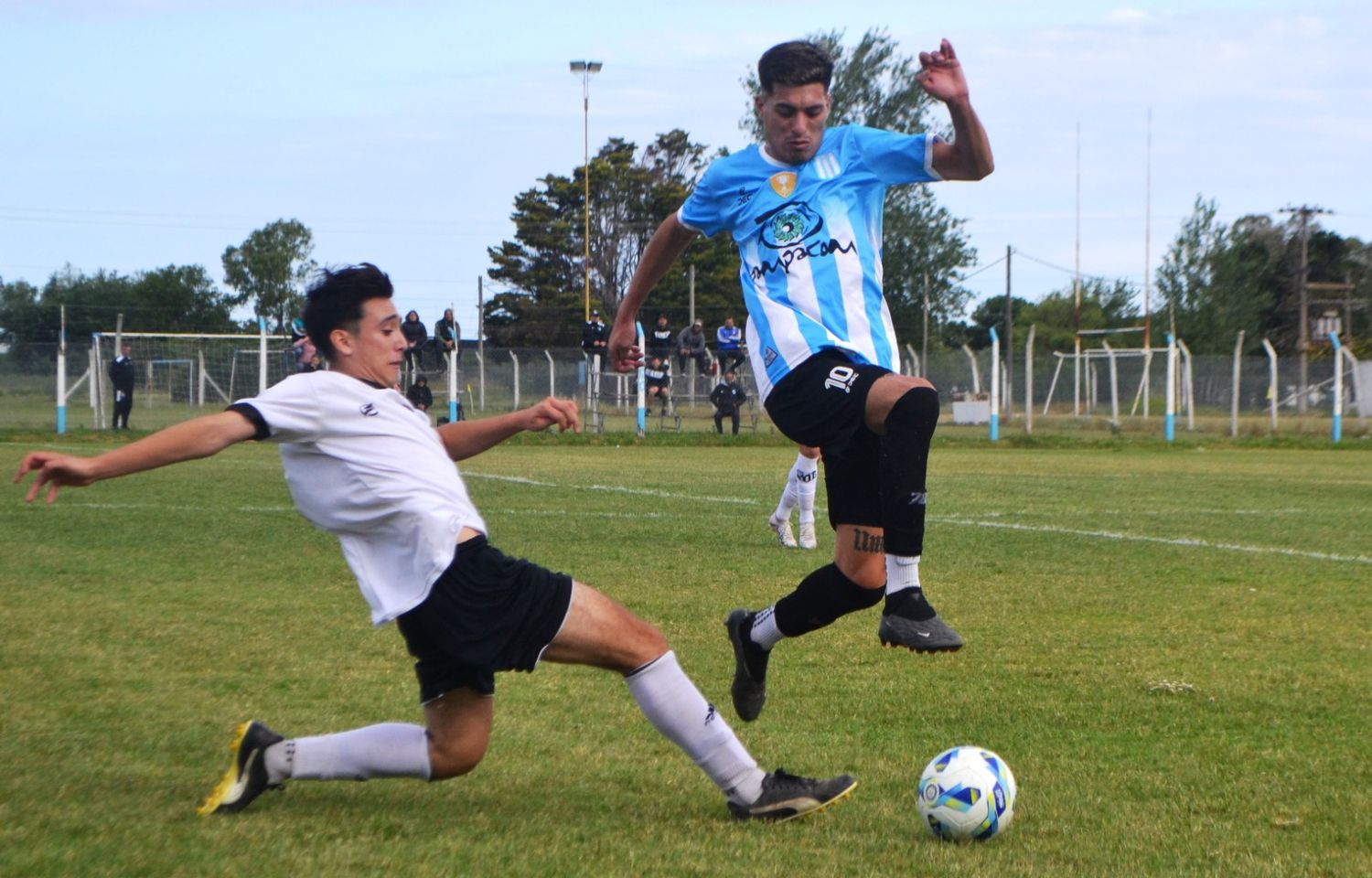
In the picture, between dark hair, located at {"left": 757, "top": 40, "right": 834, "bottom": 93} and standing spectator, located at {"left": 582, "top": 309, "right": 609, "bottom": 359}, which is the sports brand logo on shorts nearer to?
dark hair, located at {"left": 757, "top": 40, "right": 834, "bottom": 93}

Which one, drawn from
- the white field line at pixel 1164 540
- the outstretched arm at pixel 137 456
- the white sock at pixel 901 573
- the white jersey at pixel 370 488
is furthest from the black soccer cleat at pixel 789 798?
the white field line at pixel 1164 540

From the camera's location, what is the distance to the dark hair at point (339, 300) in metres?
3.85

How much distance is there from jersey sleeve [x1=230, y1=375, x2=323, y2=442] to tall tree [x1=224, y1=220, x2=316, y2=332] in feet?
255

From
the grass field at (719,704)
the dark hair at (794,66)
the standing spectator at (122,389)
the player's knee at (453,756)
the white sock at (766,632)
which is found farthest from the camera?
the standing spectator at (122,389)

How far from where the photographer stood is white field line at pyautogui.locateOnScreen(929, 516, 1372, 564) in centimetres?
931

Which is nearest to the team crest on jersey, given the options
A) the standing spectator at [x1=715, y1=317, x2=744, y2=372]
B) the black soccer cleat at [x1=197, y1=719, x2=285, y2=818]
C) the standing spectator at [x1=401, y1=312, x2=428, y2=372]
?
the black soccer cleat at [x1=197, y1=719, x2=285, y2=818]

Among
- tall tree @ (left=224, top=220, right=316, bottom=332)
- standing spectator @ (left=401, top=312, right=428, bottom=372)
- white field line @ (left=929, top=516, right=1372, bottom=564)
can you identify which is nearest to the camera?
white field line @ (left=929, top=516, right=1372, bottom=564)

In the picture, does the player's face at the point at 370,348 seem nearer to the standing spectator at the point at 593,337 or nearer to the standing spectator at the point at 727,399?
the standing spectator at the point at 593,337

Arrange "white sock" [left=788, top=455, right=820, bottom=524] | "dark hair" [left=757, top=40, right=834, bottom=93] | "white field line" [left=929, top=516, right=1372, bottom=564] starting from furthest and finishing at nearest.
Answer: "white sock" [left=788, top=455, right=820, bottom=524], "white field line" [left=929, top=516, right=1372, bottom=564], "dark hair" [left=757, top=40, right=834, bottom=93]

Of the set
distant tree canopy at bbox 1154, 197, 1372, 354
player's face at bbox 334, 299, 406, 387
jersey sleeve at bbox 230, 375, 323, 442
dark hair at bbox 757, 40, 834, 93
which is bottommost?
jersey sleeve at bbox 230, 375, 323, 442

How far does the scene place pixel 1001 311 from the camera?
92000mm

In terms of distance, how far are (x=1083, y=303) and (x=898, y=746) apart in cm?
8517

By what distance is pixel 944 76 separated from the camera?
4199 mm

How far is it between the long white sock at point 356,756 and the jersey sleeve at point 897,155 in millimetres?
2224
